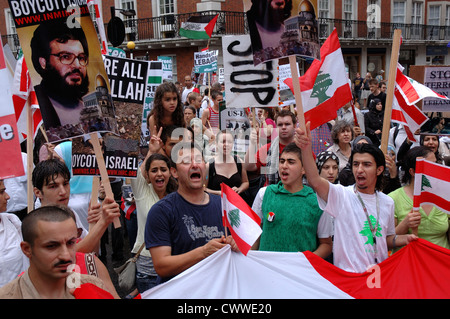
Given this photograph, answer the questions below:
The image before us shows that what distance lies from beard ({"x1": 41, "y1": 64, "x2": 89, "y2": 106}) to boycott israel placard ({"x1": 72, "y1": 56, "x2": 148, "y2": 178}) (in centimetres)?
65

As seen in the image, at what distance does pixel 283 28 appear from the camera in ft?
11.9

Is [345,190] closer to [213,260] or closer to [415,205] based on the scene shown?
[415,205]

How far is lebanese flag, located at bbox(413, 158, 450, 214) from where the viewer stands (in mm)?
3381

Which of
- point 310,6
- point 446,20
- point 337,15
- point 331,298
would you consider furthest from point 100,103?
point 446,20

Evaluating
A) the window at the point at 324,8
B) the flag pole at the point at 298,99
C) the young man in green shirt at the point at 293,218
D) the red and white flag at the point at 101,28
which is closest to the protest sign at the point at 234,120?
the red and white flag at the point at 101,28

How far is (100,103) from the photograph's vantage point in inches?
135

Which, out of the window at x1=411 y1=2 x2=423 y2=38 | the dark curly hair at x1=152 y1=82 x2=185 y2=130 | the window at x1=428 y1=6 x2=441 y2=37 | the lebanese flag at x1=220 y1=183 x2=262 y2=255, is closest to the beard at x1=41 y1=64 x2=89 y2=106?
the lebanese flag at x1=220 y1=183 x2=262 y2=255

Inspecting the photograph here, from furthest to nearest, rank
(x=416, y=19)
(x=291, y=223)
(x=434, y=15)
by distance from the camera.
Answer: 1. (x=434, y=15)
2. (x=416, y=19)
3. (x=291, y=223)

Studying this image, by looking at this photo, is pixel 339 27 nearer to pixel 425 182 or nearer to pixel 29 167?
pixel 425 182

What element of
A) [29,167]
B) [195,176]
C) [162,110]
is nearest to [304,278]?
[195,176]

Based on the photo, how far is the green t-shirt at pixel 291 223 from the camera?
11.8 feet

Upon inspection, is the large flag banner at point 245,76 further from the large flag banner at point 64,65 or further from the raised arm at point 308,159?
the large flag banner at point 64,65

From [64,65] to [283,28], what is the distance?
64.6 inches
